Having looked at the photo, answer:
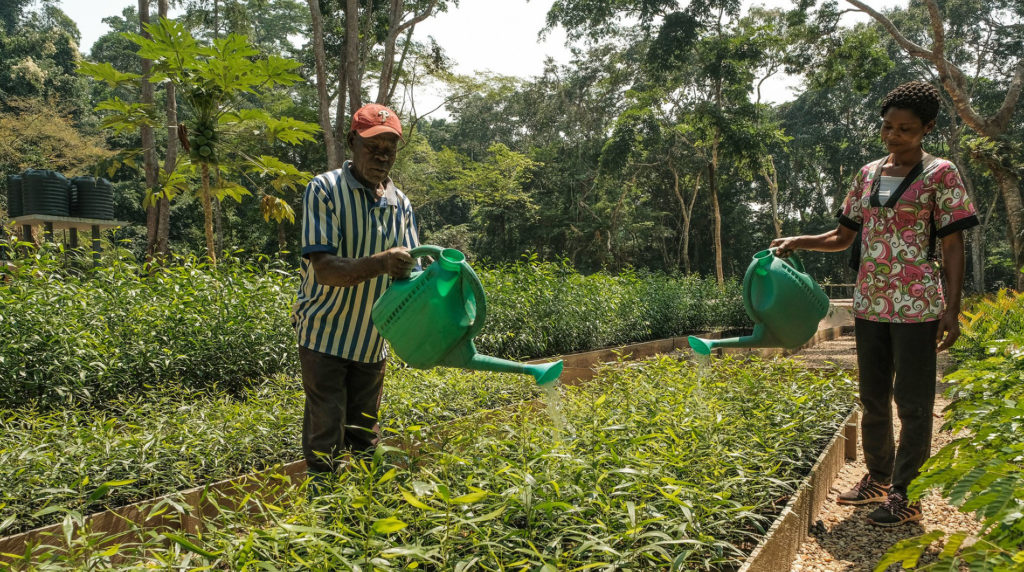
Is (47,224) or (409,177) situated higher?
(409,177)

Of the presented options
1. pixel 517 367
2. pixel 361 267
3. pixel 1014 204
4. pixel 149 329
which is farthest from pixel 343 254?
pixel 1014 204

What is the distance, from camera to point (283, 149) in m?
20.2

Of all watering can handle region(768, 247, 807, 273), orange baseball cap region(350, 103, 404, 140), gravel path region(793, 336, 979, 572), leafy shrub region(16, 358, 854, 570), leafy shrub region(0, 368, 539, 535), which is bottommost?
gravel path region(793, 336, 979, 572)

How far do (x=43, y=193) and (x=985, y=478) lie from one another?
9.61 meters

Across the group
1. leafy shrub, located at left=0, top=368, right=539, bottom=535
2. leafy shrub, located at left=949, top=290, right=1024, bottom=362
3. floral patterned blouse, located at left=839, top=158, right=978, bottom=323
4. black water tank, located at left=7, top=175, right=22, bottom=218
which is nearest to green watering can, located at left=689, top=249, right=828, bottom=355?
floral patterned blouse, located at left=839, top=158, right=978, bottom=323

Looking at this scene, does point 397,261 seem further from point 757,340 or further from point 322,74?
point 322,74

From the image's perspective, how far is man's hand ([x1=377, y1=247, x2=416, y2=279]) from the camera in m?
2.00

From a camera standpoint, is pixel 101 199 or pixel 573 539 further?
pixel 101 199

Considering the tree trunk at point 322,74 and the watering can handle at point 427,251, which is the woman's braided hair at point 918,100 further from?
the tree trunk at point 322,74

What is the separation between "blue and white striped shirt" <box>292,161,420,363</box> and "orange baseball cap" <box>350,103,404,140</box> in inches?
7.1

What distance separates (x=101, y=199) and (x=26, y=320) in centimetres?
603

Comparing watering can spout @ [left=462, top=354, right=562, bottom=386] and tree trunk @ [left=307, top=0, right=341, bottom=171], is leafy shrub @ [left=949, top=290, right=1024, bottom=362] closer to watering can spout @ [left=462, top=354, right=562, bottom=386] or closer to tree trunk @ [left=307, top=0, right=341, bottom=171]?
watering can spout @ [left=462, top=354, right=562, bottom=386]

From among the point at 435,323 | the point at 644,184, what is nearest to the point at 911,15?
the point at 644,184

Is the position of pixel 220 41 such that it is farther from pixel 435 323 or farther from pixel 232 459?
pixel 435 323
